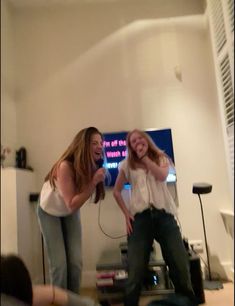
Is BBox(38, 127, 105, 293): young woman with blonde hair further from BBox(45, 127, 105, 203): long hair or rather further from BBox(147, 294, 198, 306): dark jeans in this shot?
BBox(147, 294, 198, 306): dark jeans

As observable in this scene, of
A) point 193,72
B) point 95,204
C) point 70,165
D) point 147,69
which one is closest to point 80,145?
point 70,165

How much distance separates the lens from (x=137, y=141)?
0.90m

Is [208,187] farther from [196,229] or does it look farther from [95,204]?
[95,204]

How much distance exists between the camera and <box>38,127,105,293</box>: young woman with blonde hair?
835 millimetres

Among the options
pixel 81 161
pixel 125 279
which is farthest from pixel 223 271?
pixel 81 161

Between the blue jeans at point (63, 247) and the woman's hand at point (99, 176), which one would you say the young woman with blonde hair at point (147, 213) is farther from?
the blue jeans at point (63, 247)

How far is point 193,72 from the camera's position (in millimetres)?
972

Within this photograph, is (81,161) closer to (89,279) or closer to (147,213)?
(147,213)

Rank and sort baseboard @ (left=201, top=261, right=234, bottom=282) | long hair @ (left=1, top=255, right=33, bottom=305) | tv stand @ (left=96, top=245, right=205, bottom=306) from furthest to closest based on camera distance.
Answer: tv stand @ (left=96, top=245, right=205, bottom=306) → baseboard @ (left=201, top=261, right=234, bottom=282) → long hair @ (left=1, top=255, right=33, bottom=305)

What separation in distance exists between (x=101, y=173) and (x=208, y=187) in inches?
13.5

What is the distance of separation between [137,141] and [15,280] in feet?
1.69

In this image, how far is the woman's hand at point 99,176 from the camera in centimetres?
85

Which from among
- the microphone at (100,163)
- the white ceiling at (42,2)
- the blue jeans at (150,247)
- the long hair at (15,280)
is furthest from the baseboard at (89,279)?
the white ceiling at (42,2)

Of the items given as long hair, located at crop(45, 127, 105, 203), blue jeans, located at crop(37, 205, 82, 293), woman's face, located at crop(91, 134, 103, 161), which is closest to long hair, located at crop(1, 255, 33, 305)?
blue jeans, located at crop(37, 205, 82, 293)
